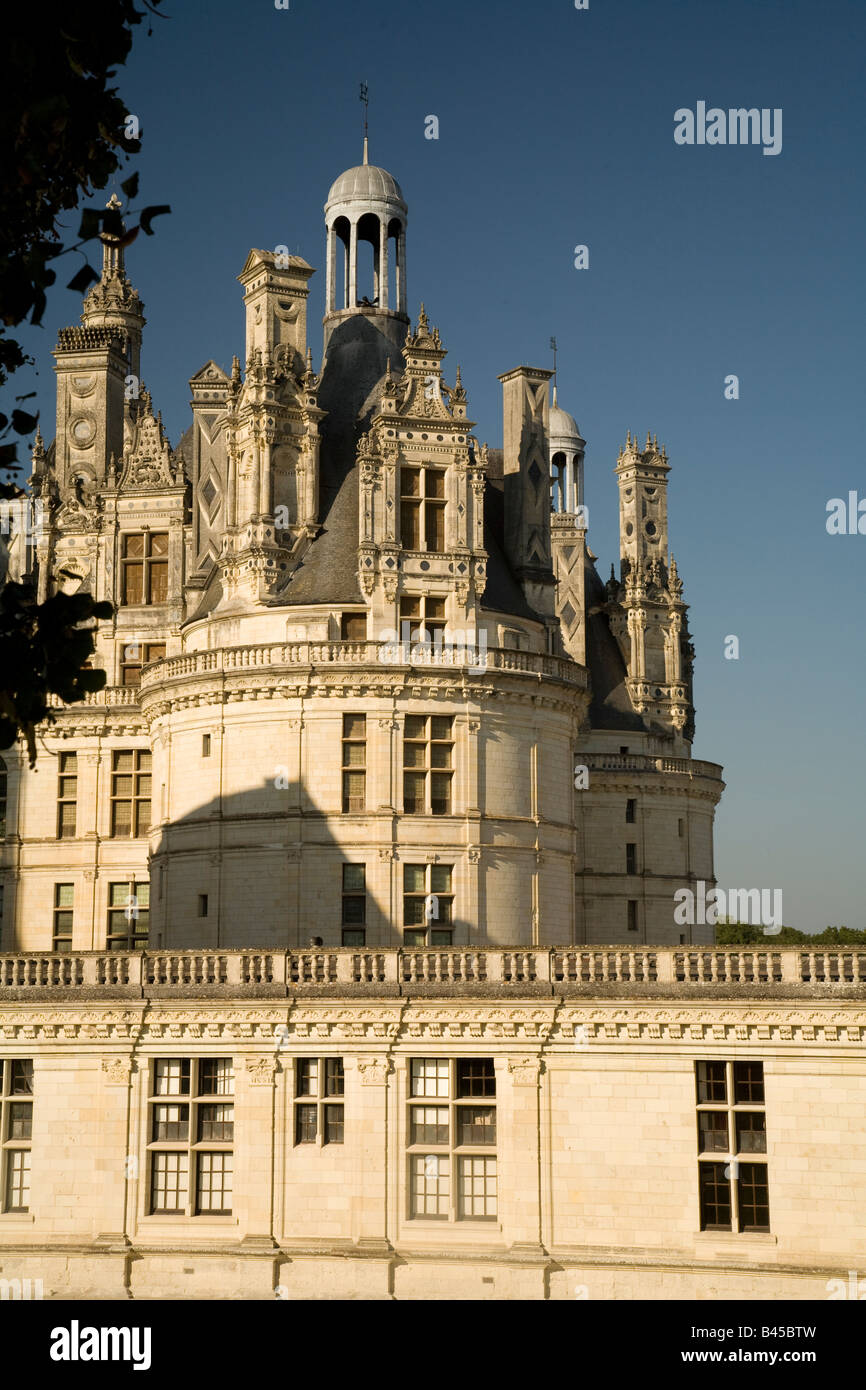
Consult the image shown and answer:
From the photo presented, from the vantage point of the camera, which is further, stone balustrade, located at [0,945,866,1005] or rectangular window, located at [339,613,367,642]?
rectangular window, located at [339,613,367,642]

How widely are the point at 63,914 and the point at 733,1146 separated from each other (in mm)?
28880

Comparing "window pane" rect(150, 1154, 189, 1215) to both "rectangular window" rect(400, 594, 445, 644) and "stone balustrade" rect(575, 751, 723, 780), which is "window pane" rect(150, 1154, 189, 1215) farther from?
"stone balustrade" rect(575, 751, 723, 780)

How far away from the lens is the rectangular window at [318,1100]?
26.5 meters

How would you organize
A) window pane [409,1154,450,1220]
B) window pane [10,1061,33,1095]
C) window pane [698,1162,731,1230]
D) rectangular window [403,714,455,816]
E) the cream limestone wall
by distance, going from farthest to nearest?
rectangular window [403,714,455,816]
window pane [10,1061,33,1095]
window pane [409,1154,450,1220]
window pane [698,1162,731,1230]
the cream limestone wall

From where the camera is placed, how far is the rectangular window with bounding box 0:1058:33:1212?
2731 centimetres

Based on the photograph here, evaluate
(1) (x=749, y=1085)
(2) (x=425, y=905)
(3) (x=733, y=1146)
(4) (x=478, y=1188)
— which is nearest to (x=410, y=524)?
(2) (x=425, y=905)

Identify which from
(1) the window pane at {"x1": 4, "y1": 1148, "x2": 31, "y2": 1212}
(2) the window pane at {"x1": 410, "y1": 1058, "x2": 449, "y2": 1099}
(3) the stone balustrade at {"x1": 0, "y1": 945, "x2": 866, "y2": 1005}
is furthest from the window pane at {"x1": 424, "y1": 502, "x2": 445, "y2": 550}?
(1) the window pane at {"x1": 4, "y1": 1148, "x2": 31, "y2": 1212}

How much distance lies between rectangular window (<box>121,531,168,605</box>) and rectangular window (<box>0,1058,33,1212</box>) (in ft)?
79.0

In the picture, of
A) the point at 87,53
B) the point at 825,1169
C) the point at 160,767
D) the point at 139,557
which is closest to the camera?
the point at 87,53

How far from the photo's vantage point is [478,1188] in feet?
85.8

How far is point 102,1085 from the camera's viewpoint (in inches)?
1073

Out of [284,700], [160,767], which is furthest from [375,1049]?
[160,767]

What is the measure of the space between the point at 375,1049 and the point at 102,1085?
4.54m
